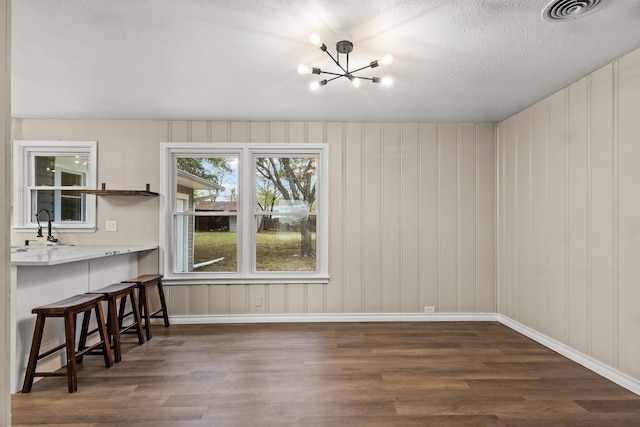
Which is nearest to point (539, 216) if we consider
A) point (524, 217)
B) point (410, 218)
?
point (524, 217)

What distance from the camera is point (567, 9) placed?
6.41 feet

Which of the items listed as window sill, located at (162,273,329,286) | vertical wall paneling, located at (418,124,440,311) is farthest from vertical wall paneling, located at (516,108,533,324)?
window sill, located at (162,273,329,286)

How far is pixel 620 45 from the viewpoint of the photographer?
92.7 inches

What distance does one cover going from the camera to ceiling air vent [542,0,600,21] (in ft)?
6.18

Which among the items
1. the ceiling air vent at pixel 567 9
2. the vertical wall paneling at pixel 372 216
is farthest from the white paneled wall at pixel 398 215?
the ceiling air vent at pixel 567 9

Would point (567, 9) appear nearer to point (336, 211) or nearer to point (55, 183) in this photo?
point (336, 211)

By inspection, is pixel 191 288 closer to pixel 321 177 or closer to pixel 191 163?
pixel 191 163

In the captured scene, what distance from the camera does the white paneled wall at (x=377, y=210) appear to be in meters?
4.05

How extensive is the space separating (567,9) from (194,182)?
3.75 metres

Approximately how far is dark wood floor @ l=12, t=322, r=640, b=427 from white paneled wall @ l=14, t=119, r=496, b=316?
634 mm

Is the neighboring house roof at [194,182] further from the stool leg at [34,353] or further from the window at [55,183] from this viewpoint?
the stool leg at [34,353]

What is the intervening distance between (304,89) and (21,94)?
2.65 metres

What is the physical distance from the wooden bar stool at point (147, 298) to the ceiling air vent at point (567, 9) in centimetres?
388

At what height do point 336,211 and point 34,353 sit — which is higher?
point 336,211
